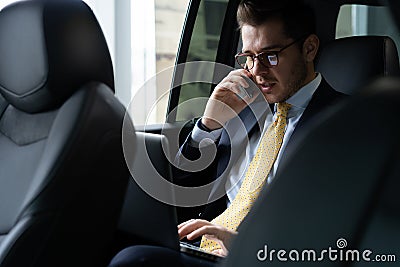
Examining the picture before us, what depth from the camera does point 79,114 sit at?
5.12 ft

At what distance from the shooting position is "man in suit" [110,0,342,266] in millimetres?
2197

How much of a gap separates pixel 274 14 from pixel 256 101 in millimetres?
281

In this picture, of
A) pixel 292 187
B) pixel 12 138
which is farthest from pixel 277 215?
pixel 12 138

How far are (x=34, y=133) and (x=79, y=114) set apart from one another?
0.65 feet

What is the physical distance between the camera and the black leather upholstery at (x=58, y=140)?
151 centimetres

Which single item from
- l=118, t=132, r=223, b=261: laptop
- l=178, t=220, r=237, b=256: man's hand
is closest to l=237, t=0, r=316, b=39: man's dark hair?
l=118, t=132, r=223, b=261: laptop

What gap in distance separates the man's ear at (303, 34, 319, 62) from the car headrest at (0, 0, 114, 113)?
77cm

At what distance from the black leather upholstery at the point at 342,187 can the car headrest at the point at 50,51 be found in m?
1.05

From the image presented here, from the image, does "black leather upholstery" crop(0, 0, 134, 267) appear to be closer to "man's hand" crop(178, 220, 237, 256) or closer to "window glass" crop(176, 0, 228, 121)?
"man's hand" crop(178, 220, 237, 256)

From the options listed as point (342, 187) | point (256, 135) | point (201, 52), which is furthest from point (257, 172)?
point (342, 187)

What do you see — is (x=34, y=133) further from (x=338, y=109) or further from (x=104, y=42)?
(x=338, y=109)

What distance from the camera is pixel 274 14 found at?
7.32ft

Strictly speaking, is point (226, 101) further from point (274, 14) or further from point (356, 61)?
point (356, 61)

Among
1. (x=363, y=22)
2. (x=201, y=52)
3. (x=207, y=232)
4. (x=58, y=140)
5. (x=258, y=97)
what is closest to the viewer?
(x=58, y=140)
